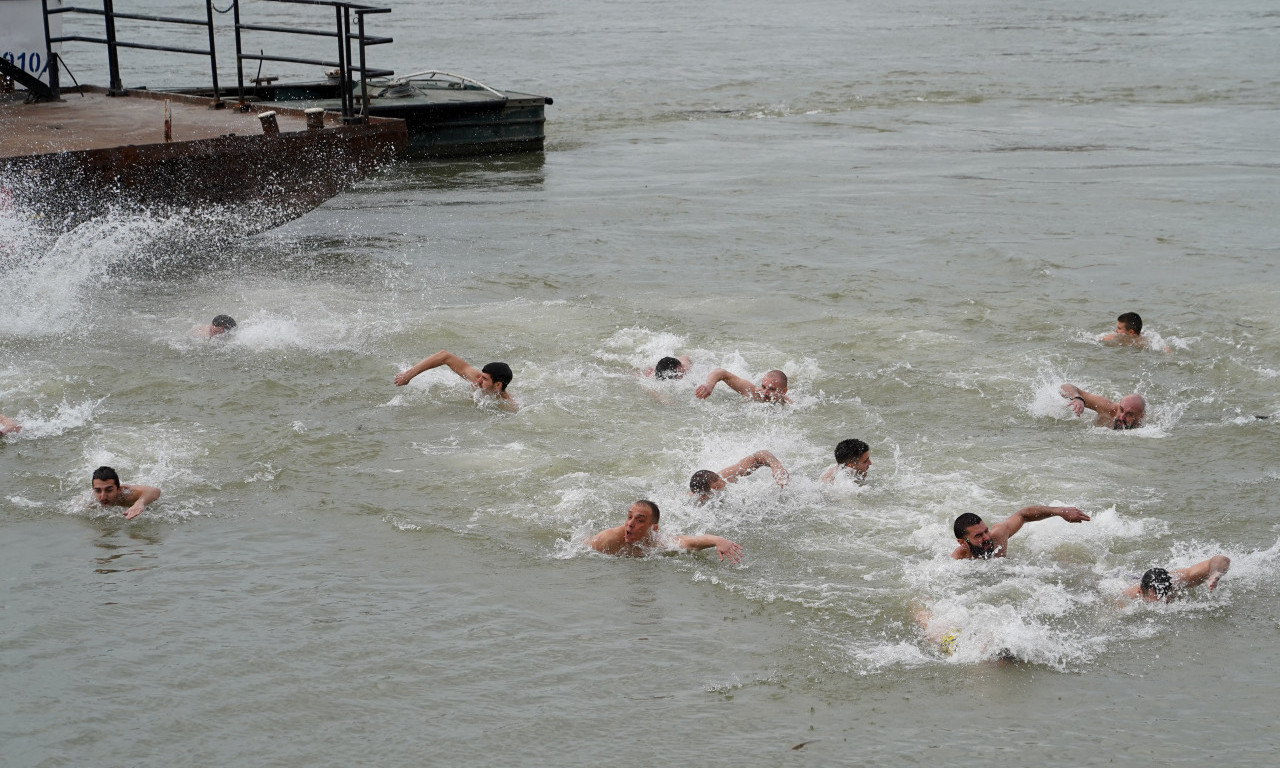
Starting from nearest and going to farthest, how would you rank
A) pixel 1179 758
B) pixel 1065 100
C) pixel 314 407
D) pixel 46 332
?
pixel 1179 758, pixel 314 407, pixel 46 332, pixel 1065 100

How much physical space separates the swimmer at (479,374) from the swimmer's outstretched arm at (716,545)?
3178mm

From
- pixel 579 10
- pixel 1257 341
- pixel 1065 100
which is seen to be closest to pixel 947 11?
pixel 579 10

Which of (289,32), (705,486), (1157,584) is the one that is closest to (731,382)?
(705,486)

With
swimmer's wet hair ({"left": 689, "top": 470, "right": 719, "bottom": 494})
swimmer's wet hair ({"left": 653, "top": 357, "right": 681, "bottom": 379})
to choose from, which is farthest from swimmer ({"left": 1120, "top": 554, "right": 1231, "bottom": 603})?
swimmer's wet hair ({"left": 653, "top": 357, "right": 681, "bottom": 379})

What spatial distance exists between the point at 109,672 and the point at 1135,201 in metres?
18.0

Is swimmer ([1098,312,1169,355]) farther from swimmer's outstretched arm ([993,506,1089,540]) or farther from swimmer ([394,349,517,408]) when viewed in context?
swimmer ([394,349,517,408])

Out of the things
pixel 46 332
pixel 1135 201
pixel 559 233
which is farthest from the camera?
pixel 1135 201

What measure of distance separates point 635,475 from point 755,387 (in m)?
2.04

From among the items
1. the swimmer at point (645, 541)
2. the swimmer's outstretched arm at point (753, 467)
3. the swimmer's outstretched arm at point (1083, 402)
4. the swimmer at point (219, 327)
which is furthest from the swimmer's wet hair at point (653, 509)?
the swimmer at point (219, 327)

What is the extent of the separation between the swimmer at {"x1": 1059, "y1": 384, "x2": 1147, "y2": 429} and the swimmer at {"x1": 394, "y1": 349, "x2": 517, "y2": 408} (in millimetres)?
4828

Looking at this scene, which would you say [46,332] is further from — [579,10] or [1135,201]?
[579,10]

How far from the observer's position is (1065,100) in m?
33.0

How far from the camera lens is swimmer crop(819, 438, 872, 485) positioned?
10352 millimetres

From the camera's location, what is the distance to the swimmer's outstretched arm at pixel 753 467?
34.4ft
